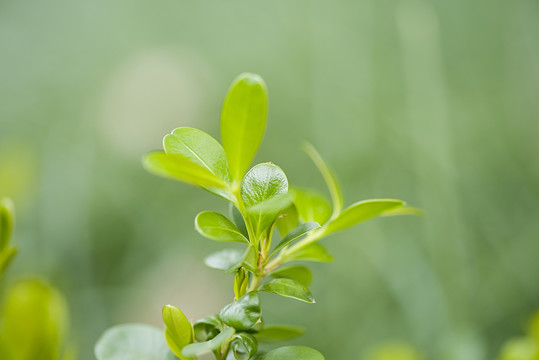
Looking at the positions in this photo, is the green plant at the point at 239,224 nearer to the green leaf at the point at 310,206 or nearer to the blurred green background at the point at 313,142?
the green leaf at the point at 310,206

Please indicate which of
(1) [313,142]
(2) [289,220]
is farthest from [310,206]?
(1) [313,142]

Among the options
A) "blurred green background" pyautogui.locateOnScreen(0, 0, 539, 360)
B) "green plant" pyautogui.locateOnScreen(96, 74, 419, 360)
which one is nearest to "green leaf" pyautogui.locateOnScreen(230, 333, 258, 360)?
"green plant" pyautogui.locateOnScreen(96, 74, 419, 360)

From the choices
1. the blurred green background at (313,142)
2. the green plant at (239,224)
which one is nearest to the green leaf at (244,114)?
the green plant at (239,224)

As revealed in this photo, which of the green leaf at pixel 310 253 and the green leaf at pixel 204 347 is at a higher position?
the green leaf at pixel 310 253

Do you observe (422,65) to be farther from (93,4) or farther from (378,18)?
(93,4)

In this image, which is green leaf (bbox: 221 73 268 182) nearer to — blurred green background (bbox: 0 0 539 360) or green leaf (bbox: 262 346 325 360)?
green leaf (bbox: 262 346 325 360)

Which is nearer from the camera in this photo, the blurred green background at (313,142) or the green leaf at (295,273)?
the green leaf at (295,273)

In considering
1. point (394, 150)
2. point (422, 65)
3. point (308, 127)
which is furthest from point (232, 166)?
point (308, 127)
